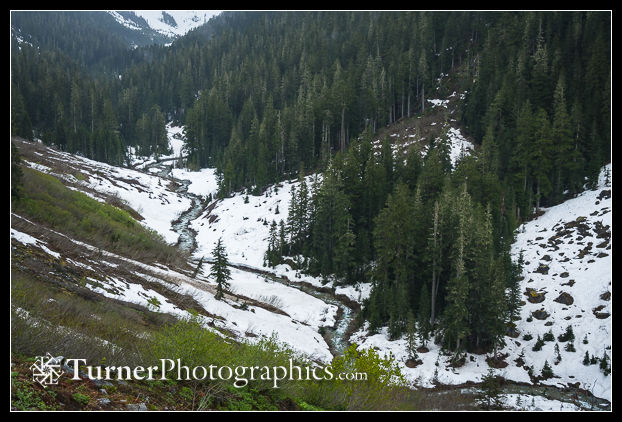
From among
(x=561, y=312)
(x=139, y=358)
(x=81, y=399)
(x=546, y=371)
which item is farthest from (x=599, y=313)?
(x=81, y=399)

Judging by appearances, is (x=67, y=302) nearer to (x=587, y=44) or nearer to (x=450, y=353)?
(x=450, y=353)

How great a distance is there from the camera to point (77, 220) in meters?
23.2

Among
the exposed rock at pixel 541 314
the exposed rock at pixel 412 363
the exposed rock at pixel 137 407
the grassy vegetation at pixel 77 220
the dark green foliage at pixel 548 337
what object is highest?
the grassy vegetation at pixel 77 220

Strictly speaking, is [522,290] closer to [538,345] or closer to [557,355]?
[538,345]

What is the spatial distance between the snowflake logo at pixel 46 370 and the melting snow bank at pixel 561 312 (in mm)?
19938

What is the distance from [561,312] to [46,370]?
96.6 feet

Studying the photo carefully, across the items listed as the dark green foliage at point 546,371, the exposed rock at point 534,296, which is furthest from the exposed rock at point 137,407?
the exposed rock at point 534,296

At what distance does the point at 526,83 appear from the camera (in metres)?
56.0

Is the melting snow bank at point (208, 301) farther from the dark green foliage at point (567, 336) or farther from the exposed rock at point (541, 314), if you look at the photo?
the dark green foliage at point (567, 336)

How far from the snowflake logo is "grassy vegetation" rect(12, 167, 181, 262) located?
16.4 meters

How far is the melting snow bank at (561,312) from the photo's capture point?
22.0 metres

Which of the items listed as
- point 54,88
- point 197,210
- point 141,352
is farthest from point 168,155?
point 141,352

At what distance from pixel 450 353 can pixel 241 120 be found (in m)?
77.6

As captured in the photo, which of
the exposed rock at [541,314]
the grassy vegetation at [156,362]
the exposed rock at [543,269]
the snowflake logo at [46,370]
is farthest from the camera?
the exposed rock at [543,269]
